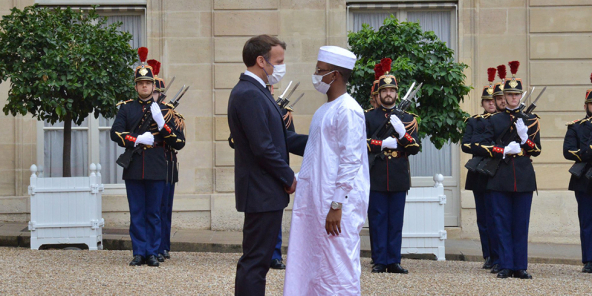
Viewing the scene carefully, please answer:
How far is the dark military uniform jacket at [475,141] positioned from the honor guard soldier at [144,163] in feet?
10.1

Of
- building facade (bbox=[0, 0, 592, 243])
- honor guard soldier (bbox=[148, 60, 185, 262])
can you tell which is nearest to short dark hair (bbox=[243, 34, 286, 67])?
honor guard soldier (bbox=[148, 60, 185, 262])

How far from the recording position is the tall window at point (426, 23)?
11203mm

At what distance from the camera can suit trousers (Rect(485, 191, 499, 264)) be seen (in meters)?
7.53

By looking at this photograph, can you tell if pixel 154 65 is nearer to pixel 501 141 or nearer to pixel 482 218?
pixel 501 141

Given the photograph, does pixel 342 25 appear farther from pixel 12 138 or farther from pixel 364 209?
pixel 364 209

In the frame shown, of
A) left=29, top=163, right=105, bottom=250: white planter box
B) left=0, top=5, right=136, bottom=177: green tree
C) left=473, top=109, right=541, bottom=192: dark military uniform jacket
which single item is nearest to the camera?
left=473, top=109, right=541, bottom=192: dark military uniform jacket

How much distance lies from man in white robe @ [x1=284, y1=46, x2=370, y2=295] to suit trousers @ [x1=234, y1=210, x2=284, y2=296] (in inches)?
5.3

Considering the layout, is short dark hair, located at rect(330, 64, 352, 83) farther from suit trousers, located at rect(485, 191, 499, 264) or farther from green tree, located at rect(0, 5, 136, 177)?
green tree, located at rect(0, 5, 136, 177)

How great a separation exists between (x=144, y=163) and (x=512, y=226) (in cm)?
364

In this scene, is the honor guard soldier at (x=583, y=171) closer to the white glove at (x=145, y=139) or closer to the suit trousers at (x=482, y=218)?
the suit trousers at (x=482, y=218)

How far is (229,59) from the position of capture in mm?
10883

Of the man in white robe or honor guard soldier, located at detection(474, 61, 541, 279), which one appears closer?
the man in white robe

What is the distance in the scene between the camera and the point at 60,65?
8.57 meters

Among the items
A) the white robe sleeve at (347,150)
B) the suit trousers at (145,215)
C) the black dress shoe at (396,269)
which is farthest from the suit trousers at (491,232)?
the white robe sleeve at (347,150)
